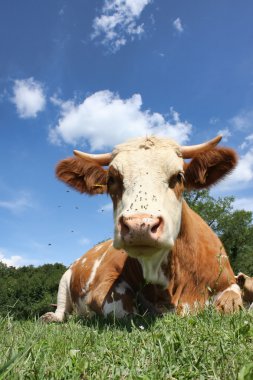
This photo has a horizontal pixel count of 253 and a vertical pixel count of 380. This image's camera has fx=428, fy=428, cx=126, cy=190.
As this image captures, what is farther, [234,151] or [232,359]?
[234,151]

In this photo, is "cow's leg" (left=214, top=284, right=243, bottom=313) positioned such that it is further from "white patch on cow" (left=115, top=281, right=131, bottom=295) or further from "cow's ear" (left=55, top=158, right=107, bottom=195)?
"cow's ear" (left=55, top=158, right=107, bottom=195)

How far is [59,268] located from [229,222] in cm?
1710

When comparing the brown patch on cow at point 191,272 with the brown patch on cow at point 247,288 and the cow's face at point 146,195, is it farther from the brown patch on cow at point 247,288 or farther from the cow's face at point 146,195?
the brown patch on cow at point 247,288

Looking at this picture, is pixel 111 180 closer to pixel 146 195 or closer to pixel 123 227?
pixel 146 195

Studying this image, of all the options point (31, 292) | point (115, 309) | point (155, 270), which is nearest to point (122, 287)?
point (115, 309)

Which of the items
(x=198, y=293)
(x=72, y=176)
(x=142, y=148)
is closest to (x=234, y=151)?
(x=142, y=148)

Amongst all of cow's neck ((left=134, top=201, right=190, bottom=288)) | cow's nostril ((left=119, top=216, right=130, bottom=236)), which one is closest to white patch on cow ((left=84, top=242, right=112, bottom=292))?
cow's neck ((left=134, top=201, right=190, bottom=288))

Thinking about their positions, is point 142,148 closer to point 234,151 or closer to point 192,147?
point 192,147

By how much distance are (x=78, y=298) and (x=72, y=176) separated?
9.62 ft

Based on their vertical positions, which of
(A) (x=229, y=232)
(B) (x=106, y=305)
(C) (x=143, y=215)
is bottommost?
(B) (x=106, y=305)

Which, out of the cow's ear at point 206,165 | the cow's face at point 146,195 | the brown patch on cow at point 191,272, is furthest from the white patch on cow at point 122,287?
the cow's ear at point 206,165

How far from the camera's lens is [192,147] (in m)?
6.22

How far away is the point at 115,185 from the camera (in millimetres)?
5418

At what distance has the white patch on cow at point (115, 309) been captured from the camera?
5.61m
